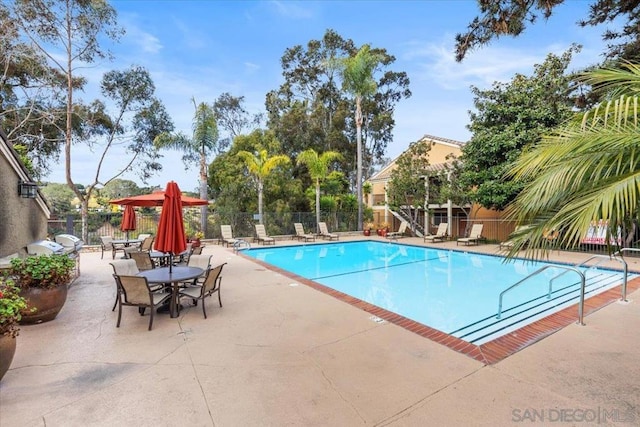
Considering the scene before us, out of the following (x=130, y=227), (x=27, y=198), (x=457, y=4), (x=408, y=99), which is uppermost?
(x=408, y=99)

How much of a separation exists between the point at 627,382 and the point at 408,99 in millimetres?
29725

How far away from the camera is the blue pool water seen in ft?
19.8

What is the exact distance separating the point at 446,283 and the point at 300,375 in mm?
6879

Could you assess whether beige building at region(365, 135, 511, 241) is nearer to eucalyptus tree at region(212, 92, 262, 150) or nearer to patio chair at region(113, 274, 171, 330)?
eucalyptus tree at region(212, 92, 262, 150)

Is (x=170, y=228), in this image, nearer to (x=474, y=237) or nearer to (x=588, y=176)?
(x=588, y=176)

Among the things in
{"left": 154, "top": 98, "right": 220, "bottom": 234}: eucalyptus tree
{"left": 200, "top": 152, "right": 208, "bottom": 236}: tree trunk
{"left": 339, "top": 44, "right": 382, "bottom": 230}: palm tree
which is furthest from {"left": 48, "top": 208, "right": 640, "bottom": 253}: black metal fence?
{"left": 339, "top": 44, "right": 382, "bottom": 230}: palm tree

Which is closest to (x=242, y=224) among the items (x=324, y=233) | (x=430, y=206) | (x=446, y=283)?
(x=324, y=233)

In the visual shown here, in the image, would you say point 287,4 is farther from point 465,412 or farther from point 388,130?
point 388,130

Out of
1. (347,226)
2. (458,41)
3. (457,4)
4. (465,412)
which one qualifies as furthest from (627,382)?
(347,226)

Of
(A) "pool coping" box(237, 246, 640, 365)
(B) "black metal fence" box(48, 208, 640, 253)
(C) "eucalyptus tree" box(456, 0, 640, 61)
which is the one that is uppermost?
(C) "eucalyptus tree" box(456, 0, 640, 61)

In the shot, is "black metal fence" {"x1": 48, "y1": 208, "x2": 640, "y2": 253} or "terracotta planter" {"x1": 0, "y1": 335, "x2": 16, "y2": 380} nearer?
"terracotta planter" {"x1": 0, "y1": 335, "x2": 16, "y2": 380}

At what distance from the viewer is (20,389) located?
2.97m

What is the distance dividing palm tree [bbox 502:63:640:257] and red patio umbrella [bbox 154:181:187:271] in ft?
15.8

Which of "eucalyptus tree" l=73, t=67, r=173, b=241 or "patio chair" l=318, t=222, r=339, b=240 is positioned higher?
"eucalyptus tree" l=73, t=67, r=173, b=241
